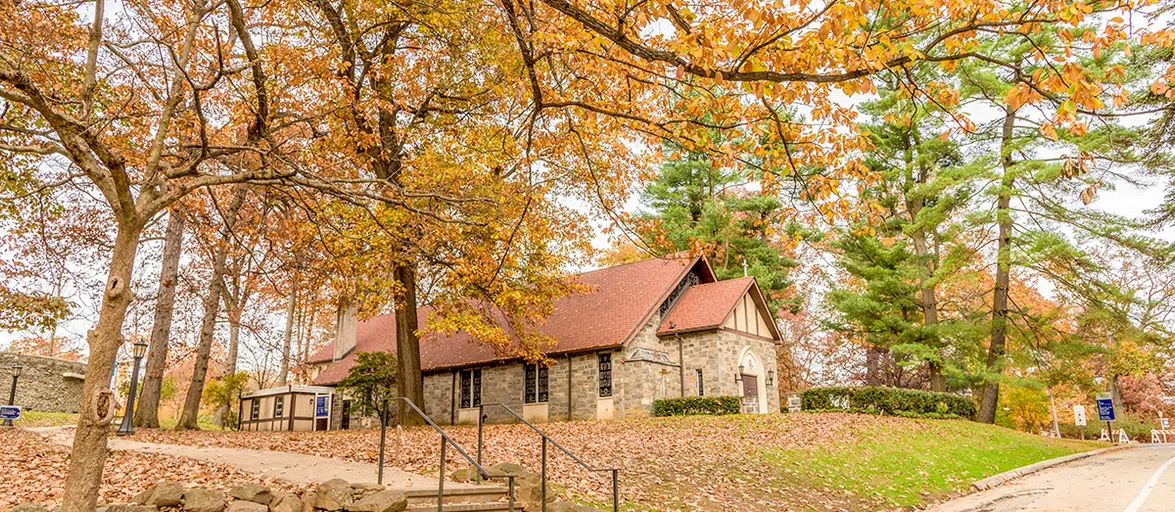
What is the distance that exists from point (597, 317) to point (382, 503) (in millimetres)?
15692

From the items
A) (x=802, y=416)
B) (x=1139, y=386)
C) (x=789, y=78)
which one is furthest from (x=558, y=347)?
(x=1139, y=386)

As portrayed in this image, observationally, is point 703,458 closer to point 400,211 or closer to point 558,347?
point 400,211

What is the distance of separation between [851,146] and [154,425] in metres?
18.5

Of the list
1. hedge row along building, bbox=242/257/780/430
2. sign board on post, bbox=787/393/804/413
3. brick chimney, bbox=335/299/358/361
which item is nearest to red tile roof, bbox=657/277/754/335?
hedge row along building, bbox=242/257/780/430

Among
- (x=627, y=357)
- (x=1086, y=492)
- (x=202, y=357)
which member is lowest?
(x=1086, y=492)

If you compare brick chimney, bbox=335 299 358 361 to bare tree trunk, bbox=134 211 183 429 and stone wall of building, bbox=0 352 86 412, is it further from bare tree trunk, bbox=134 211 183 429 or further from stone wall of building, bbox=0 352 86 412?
bare tree trunk, bbox=134 211 183 429

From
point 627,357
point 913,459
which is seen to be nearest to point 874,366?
point 627,357

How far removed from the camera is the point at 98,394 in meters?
5.43

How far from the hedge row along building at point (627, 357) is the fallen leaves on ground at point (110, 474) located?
996 cm

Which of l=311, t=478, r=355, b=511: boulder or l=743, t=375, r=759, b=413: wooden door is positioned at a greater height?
l=743, t=375, r=759, b=413: wooden door

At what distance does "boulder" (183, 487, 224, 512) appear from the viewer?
19.6ft

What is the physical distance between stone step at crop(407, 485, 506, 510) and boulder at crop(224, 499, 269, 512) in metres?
1.50

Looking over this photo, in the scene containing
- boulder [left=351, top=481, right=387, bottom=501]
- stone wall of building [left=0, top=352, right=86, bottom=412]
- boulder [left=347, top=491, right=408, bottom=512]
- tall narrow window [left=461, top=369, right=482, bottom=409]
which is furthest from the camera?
stone wall of building [left=0, top=352, right=86, bottom=412]

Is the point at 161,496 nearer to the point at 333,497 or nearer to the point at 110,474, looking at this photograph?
the point at 333,497
